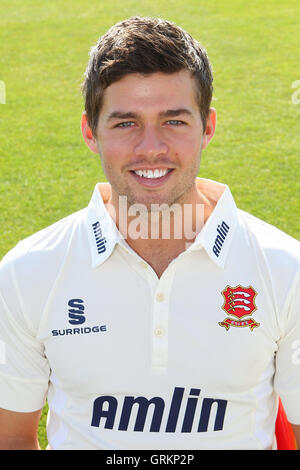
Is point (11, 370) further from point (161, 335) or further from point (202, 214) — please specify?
point (202, 214)

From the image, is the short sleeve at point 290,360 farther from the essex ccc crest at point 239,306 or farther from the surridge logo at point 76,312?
the surridge logo at point 76,312

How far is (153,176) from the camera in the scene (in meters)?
1.84

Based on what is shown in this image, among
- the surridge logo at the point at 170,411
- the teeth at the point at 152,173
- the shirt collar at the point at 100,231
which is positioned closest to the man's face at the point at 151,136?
the teeth at the point at 152,173

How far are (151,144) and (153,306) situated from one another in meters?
0.46

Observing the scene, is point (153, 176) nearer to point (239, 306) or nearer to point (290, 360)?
point (239, 306)

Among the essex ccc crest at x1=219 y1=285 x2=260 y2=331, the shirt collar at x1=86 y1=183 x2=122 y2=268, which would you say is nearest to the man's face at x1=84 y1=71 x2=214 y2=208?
the shirt collar at x1=86 y1=183 x2=122 y2=268

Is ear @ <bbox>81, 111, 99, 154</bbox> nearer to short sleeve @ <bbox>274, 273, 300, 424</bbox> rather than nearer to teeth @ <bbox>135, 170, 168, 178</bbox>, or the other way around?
teeth @ <bbox>135, 170, 168, 178</bbox>

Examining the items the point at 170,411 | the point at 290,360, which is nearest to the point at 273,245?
the point at 290,360

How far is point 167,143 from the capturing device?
5.97 feet

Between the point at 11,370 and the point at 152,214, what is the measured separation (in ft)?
2.06

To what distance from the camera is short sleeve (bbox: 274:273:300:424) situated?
176cm

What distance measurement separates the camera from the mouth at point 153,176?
72.0 inches

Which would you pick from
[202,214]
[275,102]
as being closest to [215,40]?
[275,102]

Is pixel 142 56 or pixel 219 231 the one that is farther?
pixel 219 231
